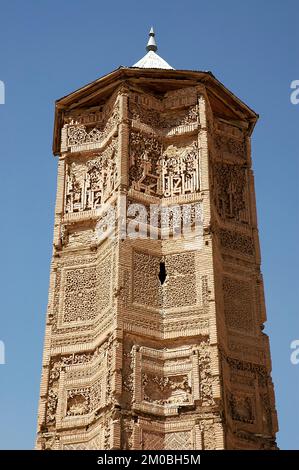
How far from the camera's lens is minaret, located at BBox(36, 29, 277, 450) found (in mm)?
13156

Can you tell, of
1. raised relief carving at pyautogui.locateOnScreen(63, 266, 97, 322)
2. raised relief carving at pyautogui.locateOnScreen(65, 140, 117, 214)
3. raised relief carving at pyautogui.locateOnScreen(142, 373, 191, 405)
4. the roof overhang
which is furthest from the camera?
the roof overhang

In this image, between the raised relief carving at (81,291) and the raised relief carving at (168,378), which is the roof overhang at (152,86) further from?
the raised relief carving at (168,378)

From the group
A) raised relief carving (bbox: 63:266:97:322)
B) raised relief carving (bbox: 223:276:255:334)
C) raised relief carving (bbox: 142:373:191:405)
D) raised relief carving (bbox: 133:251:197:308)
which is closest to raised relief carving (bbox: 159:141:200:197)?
raised relief carving (bbox: 133:251:197:308)

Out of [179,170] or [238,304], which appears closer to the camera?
[238,304]

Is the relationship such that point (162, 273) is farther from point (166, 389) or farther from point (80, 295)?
point (166, 389)

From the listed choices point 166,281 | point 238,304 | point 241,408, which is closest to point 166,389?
point 241,408

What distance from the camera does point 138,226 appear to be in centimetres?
1473

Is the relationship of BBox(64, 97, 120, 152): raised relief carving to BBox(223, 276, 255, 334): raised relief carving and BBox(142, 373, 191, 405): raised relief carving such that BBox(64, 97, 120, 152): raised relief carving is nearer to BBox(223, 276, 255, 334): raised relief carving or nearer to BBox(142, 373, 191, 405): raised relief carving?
BBox(223, 276, 255, 334): raised relief carving

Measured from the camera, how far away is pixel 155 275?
14445 mm

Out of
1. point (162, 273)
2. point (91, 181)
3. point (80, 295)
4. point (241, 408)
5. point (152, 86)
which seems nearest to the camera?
point (241, 408)

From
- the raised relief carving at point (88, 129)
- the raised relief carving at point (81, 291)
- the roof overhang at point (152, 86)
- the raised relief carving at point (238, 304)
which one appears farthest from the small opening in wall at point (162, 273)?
the roof overhang at point (152, 86)

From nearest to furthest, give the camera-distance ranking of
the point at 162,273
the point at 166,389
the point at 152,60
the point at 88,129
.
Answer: the point at 166,389
the point at 162,273
the point at 88,129
the point at 152,60
